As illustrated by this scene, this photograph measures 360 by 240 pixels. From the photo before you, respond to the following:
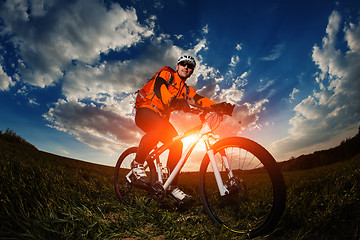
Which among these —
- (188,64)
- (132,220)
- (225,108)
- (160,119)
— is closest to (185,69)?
(188,64)

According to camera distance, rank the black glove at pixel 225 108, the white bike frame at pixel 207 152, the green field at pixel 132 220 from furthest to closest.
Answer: the black glove at pixel 225 108
the white bike frame at pixel 207 152
the green field at pixel 132 220

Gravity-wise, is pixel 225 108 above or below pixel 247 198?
above

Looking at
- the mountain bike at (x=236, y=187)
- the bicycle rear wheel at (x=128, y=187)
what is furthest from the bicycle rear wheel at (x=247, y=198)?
the bicycle rear wheel at (x=128, y=187)

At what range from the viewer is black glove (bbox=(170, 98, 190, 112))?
265 cm

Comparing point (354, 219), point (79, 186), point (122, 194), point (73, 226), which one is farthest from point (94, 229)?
point (354, 219)

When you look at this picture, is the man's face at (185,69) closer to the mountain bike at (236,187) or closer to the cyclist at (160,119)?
the cyclist at (160,119)

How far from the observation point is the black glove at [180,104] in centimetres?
265

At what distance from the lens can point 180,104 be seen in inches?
105

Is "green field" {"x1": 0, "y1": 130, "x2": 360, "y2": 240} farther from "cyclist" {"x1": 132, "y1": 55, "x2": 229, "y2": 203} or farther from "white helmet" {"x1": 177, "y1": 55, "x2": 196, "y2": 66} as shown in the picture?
"white helmet" {"x1": 177, "y1": 55, "x2": 196, "y2": 66}

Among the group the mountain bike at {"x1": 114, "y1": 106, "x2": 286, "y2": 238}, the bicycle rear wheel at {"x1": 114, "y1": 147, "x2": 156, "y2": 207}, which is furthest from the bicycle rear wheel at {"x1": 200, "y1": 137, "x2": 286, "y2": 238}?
the bicycle rear wheel at {"x1": 114, "y1": 147, "x2": 156, "y2": 207}

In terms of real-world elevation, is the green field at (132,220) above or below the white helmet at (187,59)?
below

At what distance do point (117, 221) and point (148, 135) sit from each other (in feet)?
5.18

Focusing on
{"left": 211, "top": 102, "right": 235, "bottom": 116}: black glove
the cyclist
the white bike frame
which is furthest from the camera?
the cyclist

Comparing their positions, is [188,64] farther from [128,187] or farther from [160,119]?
[128,187]
